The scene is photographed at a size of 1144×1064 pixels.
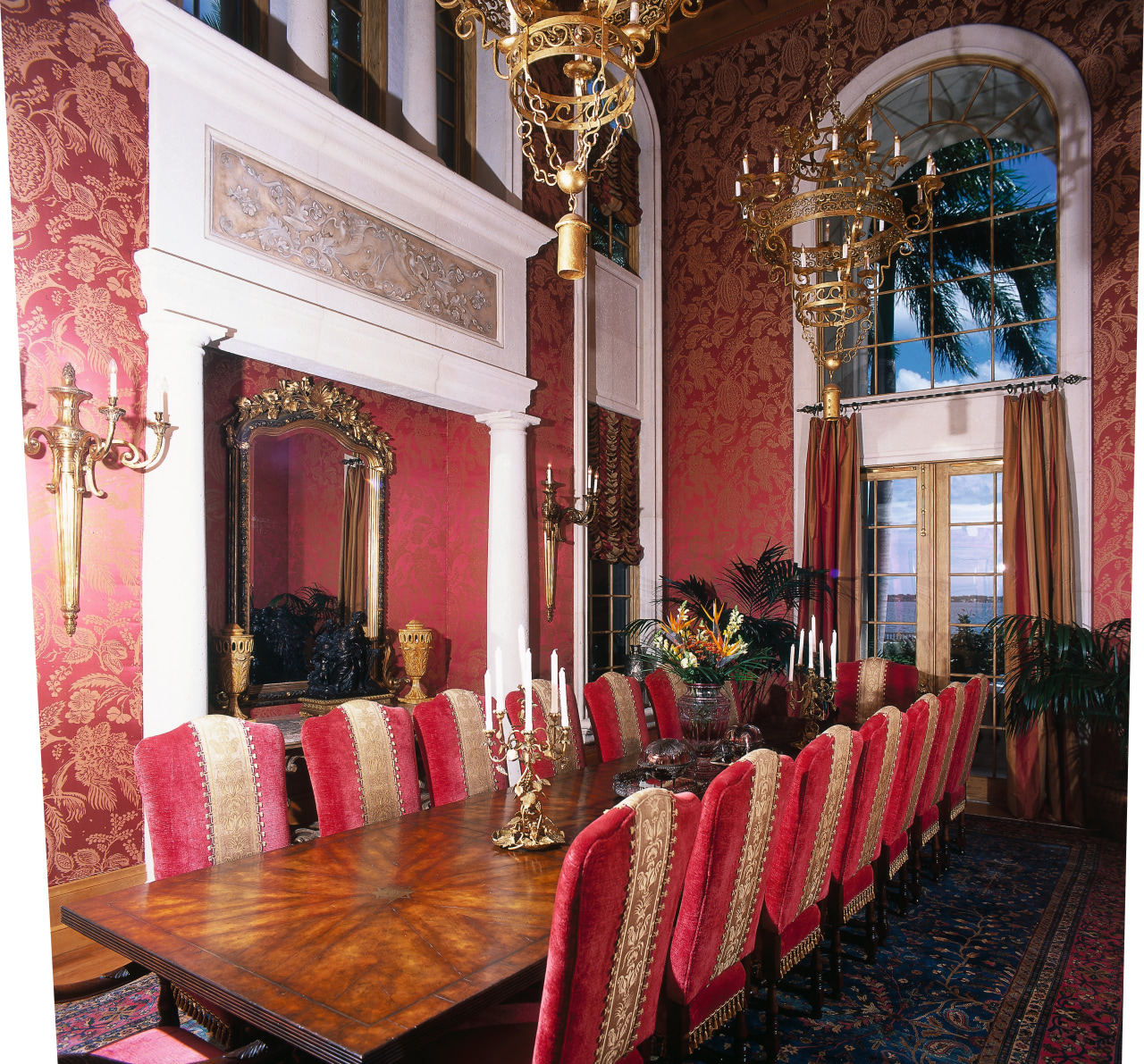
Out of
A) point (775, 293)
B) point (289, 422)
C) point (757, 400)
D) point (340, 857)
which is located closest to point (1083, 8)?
point (775, 293)

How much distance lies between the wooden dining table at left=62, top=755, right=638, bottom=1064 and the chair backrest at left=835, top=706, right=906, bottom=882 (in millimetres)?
976

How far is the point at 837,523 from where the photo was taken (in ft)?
19.6

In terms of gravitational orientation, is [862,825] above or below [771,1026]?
above

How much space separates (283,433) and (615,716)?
91.9 inches

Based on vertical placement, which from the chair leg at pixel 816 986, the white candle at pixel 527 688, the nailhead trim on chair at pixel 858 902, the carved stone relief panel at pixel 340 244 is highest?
the carved stone relief panel at pixel 340 244

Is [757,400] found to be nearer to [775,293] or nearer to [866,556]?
[775,293]

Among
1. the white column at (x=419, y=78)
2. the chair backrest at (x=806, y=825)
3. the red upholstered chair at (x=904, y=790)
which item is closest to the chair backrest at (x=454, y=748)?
the chair backrest at (x=806, y=825)

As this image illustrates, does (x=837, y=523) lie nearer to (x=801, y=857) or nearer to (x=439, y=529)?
(x=439, y=529)

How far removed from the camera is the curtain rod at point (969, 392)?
17.1 feet

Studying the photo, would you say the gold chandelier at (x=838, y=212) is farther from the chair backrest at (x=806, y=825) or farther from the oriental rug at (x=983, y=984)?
the oriental rug at (x=983, y=984)

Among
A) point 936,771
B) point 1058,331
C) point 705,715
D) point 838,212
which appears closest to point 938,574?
point 1058,331

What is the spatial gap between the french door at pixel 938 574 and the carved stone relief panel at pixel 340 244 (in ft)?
10.3

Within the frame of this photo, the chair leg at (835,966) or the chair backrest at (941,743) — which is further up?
the chair backrest at (941,743)

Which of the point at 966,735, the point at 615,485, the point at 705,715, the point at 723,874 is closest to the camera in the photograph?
the point at 723,874
